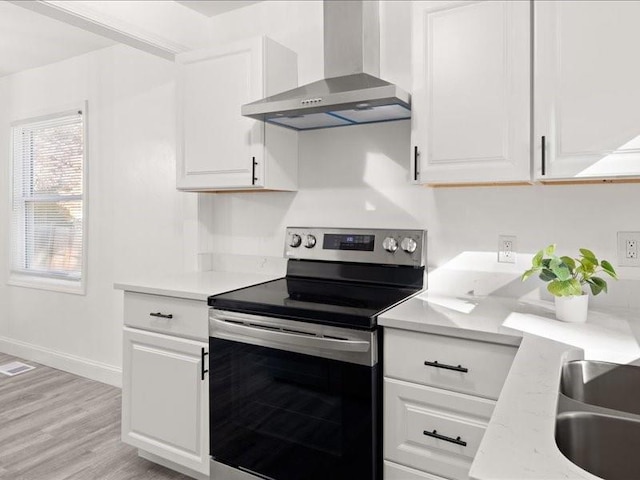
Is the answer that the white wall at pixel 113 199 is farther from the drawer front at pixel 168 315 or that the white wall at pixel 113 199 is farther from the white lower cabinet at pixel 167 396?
the white lower cabinet at pixel 167 396

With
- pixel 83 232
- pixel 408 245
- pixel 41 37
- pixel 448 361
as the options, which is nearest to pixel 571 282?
pixel 448 361

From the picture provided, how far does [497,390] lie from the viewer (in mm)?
1505

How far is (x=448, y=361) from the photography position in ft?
5.18

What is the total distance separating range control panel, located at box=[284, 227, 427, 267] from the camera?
219 centimetres

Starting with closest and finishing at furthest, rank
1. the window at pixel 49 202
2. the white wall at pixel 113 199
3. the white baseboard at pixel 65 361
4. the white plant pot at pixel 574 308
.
→ 1. the white plant pot at pixel 574 308
2. the white wall at pixel 113 199
3. the white baseboard at pixel 65 361
4. the window at pixel 49 202

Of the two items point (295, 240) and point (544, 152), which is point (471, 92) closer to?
point (544, 152)

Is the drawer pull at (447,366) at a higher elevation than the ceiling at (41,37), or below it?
below

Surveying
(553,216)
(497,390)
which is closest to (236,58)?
(553,216)

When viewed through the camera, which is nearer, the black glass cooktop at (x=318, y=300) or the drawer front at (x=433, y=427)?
the drawer front at (x=433, y=427)

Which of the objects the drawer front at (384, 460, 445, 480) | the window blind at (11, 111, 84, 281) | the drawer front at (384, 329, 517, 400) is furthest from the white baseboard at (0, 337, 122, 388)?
the drawer front at (384, 329, 517, 400)

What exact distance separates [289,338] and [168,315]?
2.26 ft

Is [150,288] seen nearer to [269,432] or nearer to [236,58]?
[269,432]

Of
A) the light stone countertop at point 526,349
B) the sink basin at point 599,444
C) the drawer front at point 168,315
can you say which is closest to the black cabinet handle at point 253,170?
the drawer front at point 168,315

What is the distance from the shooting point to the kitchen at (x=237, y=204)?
2006 millimetres
